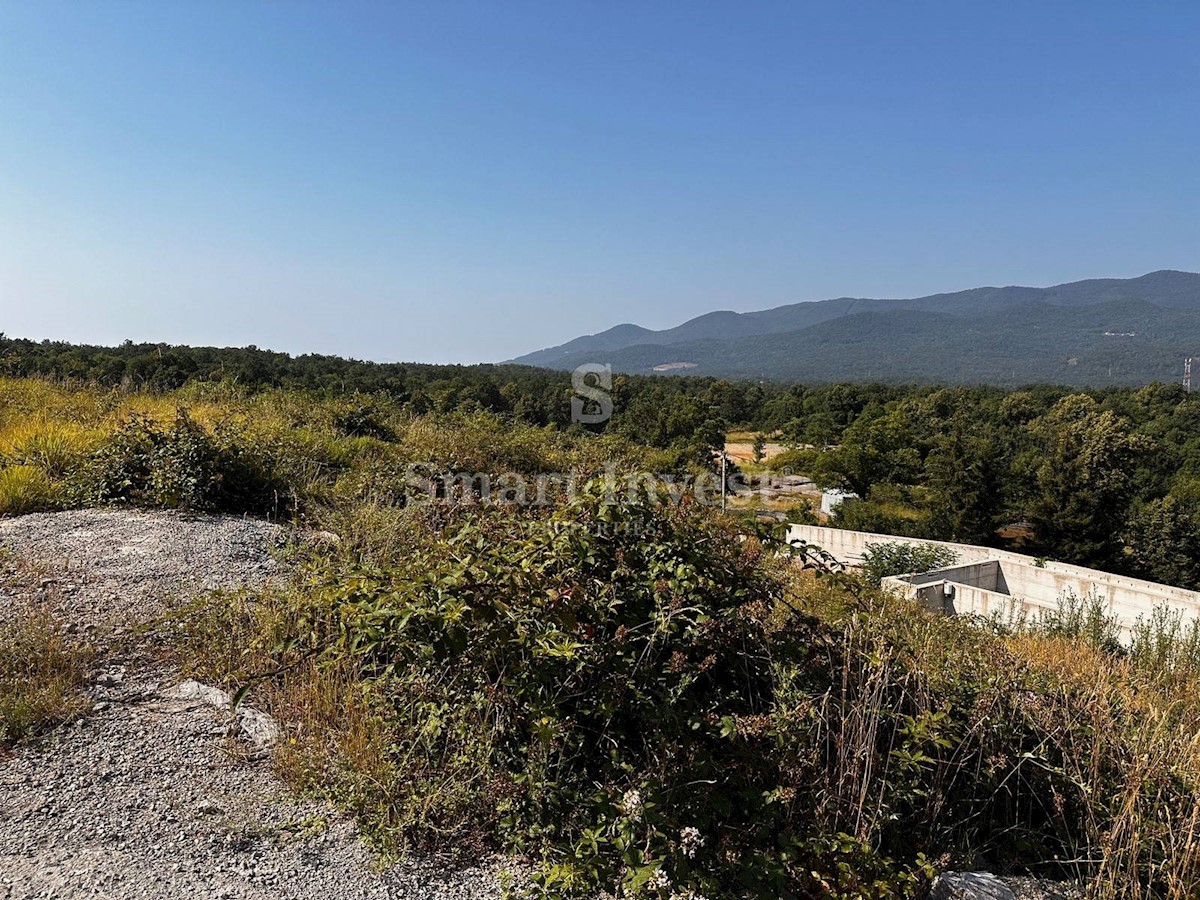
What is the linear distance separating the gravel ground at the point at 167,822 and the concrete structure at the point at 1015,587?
1034 centimetres

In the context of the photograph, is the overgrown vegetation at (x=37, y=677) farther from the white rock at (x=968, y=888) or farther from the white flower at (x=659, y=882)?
the white rock at (x=968, y=888)

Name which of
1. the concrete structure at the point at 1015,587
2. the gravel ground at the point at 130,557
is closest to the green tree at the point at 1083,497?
the concrete structure at the point at 1015,587

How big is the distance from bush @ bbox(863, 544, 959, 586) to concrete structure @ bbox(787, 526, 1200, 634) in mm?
334

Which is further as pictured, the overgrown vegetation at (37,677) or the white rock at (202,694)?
the white rock at (202,694)

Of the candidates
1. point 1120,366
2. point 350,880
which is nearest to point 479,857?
point 350,880

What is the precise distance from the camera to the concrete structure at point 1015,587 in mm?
12953

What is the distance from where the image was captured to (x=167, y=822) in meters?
2.27

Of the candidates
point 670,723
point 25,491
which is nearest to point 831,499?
point 25,491

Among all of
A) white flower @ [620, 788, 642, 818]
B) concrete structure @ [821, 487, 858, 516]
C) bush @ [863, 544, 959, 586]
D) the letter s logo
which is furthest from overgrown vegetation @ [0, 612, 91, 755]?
concrete structure @ [821, 487, 858, 516]

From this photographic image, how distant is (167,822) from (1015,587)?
1857 centimetres

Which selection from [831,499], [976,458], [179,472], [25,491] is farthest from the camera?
[831,499]

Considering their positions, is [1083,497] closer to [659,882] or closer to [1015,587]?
[1015,587]

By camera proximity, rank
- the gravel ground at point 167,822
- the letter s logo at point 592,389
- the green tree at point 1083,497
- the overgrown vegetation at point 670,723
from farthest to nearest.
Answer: the green tree at point 1083,497 < the letter s logo at point 592,389 < the overgrown vegetation at point 670,723 < the gravel ground at point 167,822

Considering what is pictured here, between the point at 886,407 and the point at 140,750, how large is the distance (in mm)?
64542
